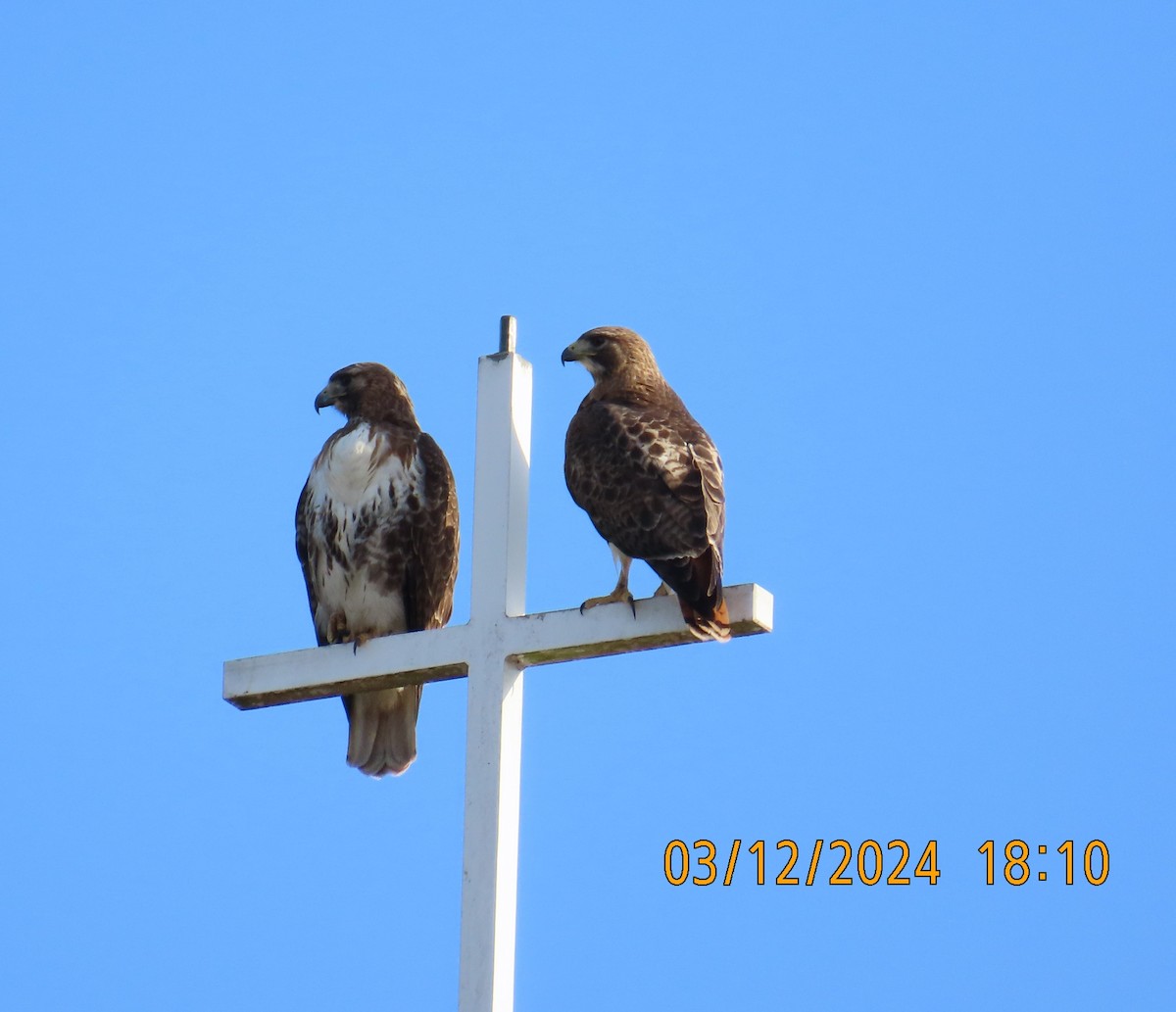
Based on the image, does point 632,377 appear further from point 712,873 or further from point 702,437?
point 712,873

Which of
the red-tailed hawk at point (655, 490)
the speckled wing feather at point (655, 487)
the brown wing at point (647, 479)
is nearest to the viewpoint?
the red-tailed hawk at point (655, 490)

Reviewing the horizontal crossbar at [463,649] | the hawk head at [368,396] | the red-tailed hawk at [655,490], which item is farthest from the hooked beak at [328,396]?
the horizontal crossbar at [463,649]

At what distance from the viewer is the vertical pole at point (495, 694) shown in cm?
471

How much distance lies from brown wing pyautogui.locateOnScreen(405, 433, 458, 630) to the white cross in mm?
1579

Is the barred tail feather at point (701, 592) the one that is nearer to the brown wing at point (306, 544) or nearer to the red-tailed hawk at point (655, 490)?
the red-tailed hawk at point (655, 490)

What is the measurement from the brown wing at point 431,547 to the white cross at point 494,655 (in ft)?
5.18

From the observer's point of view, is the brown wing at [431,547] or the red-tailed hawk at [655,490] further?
the brown wing at [431,547]

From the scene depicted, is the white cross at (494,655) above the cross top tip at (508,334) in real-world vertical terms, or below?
below

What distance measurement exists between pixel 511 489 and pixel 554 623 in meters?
0.53

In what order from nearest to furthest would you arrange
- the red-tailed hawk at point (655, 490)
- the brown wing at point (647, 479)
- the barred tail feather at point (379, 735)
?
the red-tailed hawk at point (655, 490), the brown wing at point (647, 479), the barred tail feather at point (379, 735)

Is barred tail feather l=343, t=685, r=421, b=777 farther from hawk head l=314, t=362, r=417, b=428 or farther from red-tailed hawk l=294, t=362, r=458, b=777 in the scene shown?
hawk head l=314, t=362, r=417, b=428

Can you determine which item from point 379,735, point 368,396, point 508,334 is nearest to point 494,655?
point 508,334

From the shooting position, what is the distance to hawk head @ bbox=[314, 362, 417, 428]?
25.2ft

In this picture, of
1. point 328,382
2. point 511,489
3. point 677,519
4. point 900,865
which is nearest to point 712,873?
point 900,865
